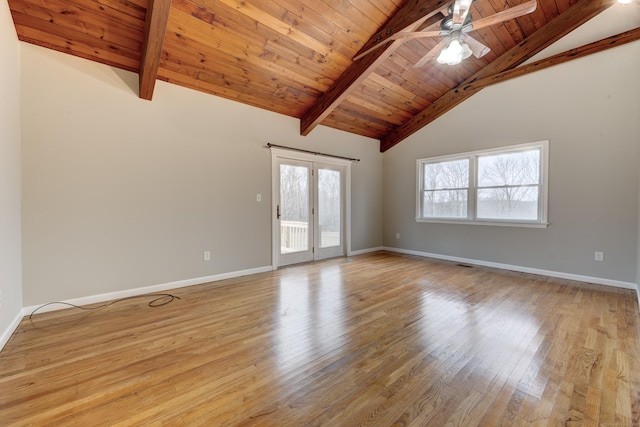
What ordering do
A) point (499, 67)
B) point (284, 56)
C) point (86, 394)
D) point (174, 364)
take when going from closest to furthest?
point (86, 394)
point (174, 364)
point (284, 56)
point (499, 67)

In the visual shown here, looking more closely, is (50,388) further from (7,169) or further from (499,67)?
(499,67)

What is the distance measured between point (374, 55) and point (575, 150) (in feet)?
10.4

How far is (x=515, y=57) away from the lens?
4281 millimetres

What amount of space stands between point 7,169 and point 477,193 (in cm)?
603

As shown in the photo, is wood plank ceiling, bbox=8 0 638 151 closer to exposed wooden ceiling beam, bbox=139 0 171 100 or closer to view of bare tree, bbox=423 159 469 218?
exposed wooden ceiling beam, bbox=139 0 171 100

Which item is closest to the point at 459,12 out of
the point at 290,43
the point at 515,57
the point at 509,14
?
the point at 509,14

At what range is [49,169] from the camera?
276cm

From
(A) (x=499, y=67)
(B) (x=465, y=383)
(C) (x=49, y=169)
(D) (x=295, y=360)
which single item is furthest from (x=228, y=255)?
(A) (x=499, y=67)

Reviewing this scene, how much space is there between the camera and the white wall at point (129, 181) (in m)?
2.73

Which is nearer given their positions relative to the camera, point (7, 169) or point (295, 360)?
point (295, 360)

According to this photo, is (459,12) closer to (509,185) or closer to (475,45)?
(475,45)

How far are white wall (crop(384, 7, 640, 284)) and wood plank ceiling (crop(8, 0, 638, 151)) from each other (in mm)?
409

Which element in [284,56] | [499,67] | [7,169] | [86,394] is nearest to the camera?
[86,394]

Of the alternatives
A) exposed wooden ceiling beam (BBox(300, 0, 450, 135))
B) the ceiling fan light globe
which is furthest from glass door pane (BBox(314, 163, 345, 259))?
the ceiling fan light globe
